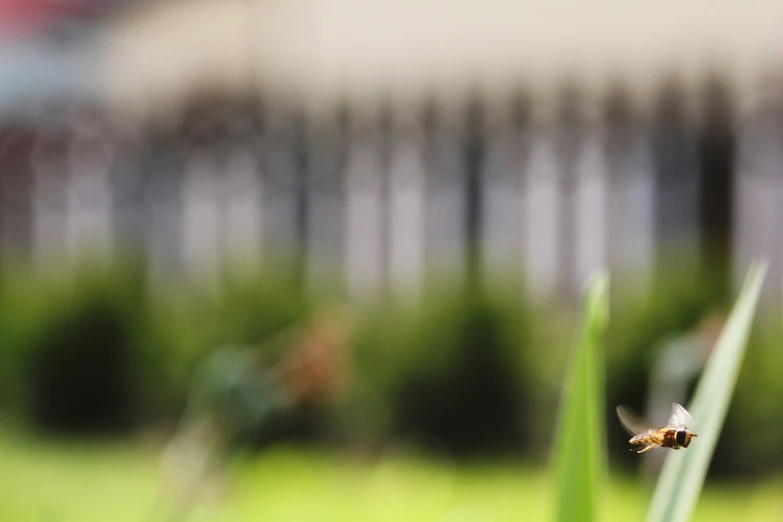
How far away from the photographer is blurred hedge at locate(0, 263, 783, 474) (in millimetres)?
3562

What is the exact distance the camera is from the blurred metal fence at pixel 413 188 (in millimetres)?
5090

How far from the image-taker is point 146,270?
15.3 ft

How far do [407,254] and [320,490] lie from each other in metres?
2.54

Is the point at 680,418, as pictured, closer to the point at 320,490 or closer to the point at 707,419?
the point at 707,419

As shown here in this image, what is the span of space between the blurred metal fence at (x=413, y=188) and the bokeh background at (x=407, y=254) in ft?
0.04

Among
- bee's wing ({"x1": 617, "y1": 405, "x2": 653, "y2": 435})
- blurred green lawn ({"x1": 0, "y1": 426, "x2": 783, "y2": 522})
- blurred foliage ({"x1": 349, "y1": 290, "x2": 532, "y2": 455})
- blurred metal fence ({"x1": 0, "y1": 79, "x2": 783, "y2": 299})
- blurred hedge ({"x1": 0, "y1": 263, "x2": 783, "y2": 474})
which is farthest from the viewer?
blurred metal fence ({"x1": 0, "y1": 79, "x2": 783, "y2": 299})

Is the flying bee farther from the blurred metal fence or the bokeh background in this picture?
the blurred metal fence

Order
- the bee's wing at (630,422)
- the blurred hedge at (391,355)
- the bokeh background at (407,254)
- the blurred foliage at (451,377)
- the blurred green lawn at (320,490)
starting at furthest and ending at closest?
the blurred foliage at (451,377) → the blurred hedge at (391,355) → the bokeh background at (407,254) → the blurred green lawn at (320,490) → the bee's wing at (630,422)

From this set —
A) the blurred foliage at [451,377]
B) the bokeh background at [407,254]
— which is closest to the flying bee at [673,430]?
the bokeh background at [407,254]

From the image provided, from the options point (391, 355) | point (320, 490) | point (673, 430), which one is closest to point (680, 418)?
point (673, 430)

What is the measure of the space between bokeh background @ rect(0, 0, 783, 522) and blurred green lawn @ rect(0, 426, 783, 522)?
17mm

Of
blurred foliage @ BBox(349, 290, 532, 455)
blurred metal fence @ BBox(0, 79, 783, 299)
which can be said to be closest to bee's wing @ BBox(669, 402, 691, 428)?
blurred foliage @ BBox(349, 290, 532, 455)

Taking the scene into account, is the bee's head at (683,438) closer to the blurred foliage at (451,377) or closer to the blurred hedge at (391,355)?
the blurred hedge at (391,355)

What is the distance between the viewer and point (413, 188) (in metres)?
5.68
